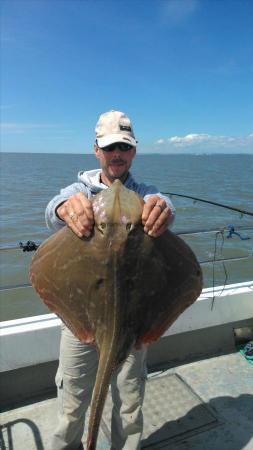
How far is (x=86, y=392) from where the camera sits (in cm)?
297

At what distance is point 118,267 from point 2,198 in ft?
84.2

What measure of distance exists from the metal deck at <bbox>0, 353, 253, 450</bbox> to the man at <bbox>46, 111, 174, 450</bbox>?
21.8 inches

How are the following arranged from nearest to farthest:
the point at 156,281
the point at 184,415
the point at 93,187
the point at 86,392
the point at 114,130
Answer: the point at 156,281
the point at 114,130
the point at 93,187
the point at 86,392
the point at 184,415

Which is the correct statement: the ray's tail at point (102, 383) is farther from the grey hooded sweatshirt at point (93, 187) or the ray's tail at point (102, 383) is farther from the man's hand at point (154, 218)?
the grey hooded sweatshirt at point (93, 187)

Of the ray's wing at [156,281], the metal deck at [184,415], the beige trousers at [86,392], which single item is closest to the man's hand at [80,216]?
the ray's wing at [156,281]

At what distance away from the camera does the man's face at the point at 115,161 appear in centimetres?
272

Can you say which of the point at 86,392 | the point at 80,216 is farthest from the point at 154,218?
the point at 86,392

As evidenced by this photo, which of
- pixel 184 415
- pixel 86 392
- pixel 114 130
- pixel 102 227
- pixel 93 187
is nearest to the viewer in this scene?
pixel 102 227

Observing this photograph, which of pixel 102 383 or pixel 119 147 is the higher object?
pixel 119 147

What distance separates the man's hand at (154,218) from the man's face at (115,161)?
0.88 metres

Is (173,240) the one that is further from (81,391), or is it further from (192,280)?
(81,391)

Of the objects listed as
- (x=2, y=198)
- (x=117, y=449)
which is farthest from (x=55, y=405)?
(x=2, y=198)

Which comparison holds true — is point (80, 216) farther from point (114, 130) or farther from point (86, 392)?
point (86, 392)

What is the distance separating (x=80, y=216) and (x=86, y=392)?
168cm
